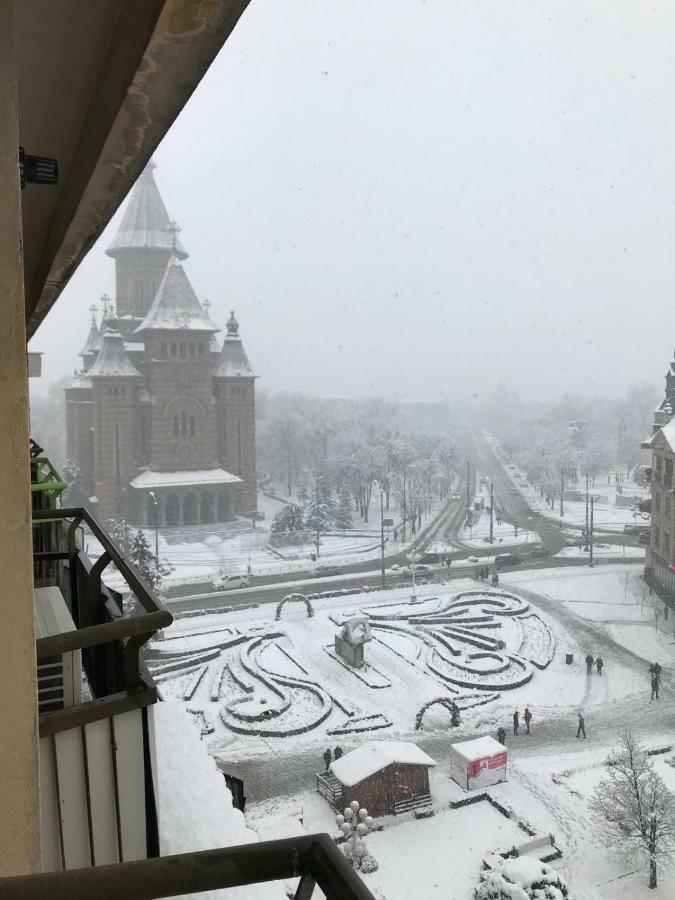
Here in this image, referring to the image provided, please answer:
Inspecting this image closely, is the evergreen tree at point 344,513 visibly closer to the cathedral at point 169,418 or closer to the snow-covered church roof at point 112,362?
the cathedral at point 169,418

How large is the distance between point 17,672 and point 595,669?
1307cm

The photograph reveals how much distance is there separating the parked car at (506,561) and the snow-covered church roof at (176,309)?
12447mm

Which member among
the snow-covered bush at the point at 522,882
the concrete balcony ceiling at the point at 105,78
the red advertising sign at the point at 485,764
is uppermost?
the concrete balcony ceiling at the point at 105,78

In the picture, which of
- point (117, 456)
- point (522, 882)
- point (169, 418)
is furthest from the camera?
point (169, 418)

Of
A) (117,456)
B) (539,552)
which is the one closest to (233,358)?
(117,456)

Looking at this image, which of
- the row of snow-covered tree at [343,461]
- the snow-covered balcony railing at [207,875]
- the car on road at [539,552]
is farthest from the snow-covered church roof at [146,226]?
the snow-covered balcony railing at [207,875]

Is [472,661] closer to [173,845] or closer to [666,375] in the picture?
[666,375]

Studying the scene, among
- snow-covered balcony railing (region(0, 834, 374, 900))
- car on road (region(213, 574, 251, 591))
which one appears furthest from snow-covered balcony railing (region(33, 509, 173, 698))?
car on road (region(213, 574, 251, 591))

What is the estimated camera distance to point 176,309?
25.1m

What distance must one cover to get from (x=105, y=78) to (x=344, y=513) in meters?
26.0

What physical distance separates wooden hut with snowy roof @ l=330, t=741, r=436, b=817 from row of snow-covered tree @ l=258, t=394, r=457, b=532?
51.7ft

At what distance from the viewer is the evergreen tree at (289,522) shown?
2378 centimetres

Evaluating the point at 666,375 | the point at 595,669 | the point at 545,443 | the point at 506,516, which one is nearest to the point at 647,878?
the point at 595,669

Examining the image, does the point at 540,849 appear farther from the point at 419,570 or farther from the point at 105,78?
the point at 419,570
